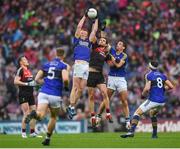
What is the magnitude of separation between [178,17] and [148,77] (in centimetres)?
1486

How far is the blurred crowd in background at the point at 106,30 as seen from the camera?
35.9 meters

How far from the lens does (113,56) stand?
2616 cm

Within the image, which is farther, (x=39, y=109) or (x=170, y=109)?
(x=170, y=109)

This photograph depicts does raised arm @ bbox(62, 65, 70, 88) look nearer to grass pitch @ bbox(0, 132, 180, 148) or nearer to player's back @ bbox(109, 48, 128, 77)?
grass pitch @ bbox(0, 132, 180, 148)

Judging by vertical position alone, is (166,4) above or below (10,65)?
above

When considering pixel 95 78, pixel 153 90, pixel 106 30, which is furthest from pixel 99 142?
pixel 106 30

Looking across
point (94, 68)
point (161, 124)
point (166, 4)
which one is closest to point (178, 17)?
point (166, 4)

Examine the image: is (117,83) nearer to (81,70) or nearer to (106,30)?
(81,70)

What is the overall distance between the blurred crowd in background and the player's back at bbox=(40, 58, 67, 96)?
12413 millimetres

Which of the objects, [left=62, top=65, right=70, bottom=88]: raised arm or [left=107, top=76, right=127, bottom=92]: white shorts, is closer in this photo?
[left=62, top=65, right=70, bottom=88]: raised arm

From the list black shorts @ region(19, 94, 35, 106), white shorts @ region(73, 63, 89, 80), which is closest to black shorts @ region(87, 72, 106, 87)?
white shorts @ region(73, 63, 89, 80)

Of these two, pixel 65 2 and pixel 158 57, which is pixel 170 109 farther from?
pixel 65 2

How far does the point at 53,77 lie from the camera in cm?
2184

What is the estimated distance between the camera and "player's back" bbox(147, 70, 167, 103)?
25078 mm
